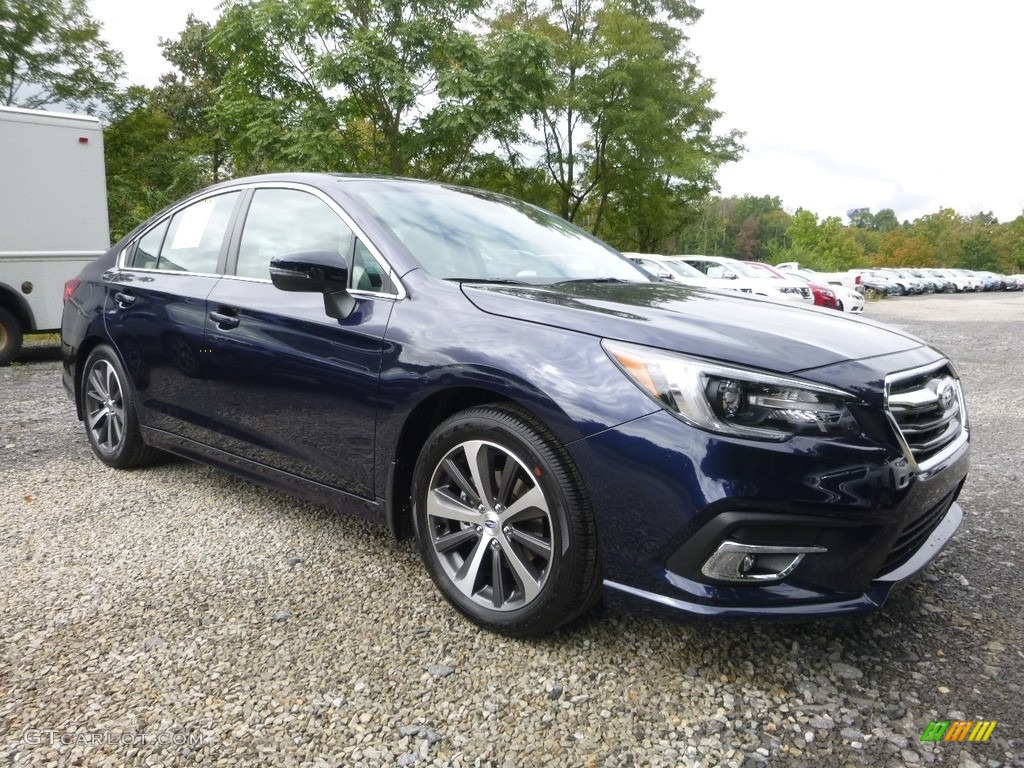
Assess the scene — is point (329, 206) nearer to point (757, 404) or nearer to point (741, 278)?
point (757, 404)

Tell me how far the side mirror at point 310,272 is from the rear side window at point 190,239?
1013mm

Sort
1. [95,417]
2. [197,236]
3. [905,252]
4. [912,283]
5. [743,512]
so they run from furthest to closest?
[905,252]
[912,283]
[95,417]
[197,236]
[743,512]

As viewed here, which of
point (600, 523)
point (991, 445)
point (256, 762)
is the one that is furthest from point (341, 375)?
point (991, 445)

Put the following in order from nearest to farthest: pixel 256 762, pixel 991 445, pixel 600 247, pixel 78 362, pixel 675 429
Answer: pixel 256 762 < pixel 675 429 < pixel 600 247 < pixel 78 362 < pixel 991 445

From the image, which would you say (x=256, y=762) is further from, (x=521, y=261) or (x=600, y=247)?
(x=600, y=247)

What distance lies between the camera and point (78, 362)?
4570 mm

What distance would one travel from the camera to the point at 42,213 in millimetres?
8703

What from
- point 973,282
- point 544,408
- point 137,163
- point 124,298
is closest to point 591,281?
point 544,408

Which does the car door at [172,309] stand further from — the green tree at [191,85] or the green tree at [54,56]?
the green tree at [191,85]

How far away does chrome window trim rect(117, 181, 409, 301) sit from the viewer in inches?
114

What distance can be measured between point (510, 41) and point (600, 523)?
1613 centimetres

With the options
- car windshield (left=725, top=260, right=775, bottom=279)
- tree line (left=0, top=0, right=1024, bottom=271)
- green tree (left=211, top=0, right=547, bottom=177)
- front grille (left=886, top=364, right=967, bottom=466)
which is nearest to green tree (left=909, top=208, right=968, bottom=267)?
tree line (left=0, top=0, right=1024, bottom=271)

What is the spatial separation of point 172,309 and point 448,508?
6.32 ft

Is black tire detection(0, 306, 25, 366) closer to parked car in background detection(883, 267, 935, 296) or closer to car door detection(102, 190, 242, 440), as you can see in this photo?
car door detection(102, 190, 242, 440)
